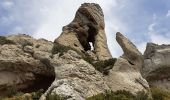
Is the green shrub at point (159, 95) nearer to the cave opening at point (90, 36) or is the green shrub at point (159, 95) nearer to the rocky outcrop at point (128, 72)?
the rocky outcrop at point (128, 72)

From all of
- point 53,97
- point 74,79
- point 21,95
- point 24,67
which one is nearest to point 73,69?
point 74,79

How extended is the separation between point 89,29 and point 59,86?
87.4 feet

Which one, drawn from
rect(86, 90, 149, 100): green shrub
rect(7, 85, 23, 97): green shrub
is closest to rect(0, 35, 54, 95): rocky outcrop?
rect(7, 85, 23, 97): green shrub

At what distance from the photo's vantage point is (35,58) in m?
49.8

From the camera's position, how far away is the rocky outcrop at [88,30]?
63.2 metres

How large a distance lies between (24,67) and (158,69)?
1451 centimetres

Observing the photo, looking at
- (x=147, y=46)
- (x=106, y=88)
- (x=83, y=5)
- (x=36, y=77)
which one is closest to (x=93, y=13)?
(x=83, y=5)

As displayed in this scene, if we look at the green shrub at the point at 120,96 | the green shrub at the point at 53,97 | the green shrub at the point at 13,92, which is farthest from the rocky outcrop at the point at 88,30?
the green shrub at the point at 53,97

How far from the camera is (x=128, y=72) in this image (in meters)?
48.4

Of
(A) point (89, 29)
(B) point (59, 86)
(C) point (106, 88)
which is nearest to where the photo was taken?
(B) point (59, 86)

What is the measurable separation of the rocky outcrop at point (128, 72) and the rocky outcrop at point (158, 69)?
2019 millimetres

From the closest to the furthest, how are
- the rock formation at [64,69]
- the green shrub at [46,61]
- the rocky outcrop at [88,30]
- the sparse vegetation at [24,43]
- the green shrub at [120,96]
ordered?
the green shrub at [120,96] < the rock formation at [64,69] < the green shrub at [46,61] < the sparse vegetation at [24,43] < the rocky outcrop at [88,30]

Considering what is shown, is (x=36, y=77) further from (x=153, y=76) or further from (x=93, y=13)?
(x=93, y=13)

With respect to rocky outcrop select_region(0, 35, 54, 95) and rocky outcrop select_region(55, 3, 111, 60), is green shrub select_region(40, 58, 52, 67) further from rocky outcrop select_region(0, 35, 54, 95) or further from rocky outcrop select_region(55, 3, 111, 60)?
rocky outcrop select_region(55, 3, 111, 60)
